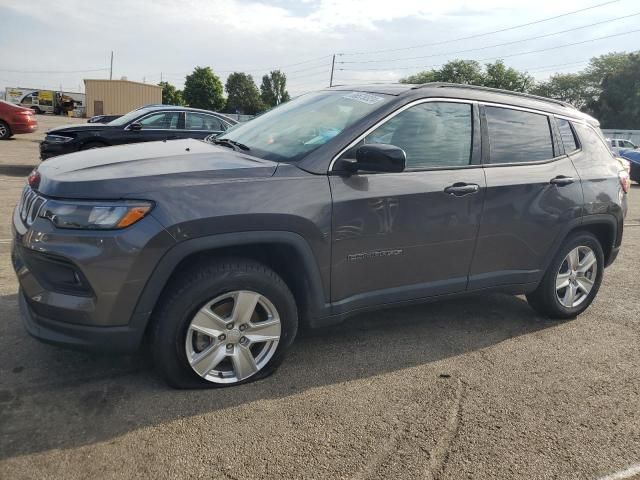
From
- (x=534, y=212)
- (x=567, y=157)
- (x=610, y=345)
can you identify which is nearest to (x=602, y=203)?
(x=567, y=157)

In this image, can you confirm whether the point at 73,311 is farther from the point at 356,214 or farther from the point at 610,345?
the point at 610,345

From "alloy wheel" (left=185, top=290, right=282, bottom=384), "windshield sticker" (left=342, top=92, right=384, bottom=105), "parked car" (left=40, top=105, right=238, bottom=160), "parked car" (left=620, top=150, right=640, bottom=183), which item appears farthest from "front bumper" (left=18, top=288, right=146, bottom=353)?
"parked car" (left=620, top=150, right=640, bottom=183)

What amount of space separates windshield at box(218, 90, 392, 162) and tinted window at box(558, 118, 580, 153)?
1.69 meters

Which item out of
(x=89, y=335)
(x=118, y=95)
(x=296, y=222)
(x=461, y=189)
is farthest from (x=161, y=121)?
(x=118, y=95)

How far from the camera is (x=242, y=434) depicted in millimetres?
2645

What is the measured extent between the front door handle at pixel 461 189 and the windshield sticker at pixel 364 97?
741 mm

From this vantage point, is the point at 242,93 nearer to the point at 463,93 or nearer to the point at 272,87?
the point at 272,87

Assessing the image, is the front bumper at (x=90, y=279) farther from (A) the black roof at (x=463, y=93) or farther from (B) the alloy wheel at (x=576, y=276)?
(B) the alloy wheel at (x=576, y=276)

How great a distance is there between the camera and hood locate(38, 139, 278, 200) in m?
2.63

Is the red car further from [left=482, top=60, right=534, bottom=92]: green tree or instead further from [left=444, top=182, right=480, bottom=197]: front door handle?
[left=482, top=60, right=534, bottom=92]: green tree

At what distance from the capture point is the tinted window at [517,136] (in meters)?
3.81

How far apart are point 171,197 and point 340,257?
1041mm

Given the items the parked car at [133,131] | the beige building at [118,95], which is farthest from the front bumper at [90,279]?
the beige building at [118,95]

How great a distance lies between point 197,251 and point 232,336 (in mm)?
548
